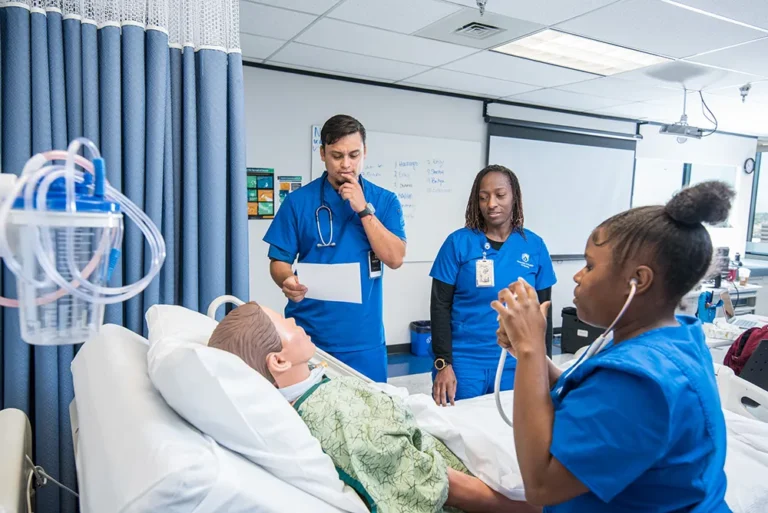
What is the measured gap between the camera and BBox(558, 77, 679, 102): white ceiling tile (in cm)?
413

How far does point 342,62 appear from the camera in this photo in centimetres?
381

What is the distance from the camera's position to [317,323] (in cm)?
193

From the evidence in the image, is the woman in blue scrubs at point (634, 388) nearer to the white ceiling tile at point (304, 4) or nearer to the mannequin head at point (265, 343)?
the mannequin head at point (265, 343)

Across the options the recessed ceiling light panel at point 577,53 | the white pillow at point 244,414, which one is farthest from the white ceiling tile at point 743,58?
the white pillow at point 244,414

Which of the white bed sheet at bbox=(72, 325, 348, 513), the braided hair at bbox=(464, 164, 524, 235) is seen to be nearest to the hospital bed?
the white bed sheet at bbox=(72, 325, 348, 513)

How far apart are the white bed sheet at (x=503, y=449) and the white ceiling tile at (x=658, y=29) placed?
2.01 metres

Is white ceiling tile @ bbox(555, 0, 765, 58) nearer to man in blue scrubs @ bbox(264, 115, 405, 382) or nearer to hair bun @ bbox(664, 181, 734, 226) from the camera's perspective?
man in blue scrubs @ bbox(264, 115, 405, 382)

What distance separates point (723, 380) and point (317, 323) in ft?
5.04

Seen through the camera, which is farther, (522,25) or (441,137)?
(441,137)

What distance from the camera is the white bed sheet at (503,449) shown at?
1.30m

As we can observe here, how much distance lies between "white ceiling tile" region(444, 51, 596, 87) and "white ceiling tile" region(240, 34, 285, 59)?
124cm

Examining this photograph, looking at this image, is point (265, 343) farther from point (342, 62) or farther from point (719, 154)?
point (719, 154)

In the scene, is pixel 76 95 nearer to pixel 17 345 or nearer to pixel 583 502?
pixel 17 345

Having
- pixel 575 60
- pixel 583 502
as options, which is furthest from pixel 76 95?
pixel 575 60
